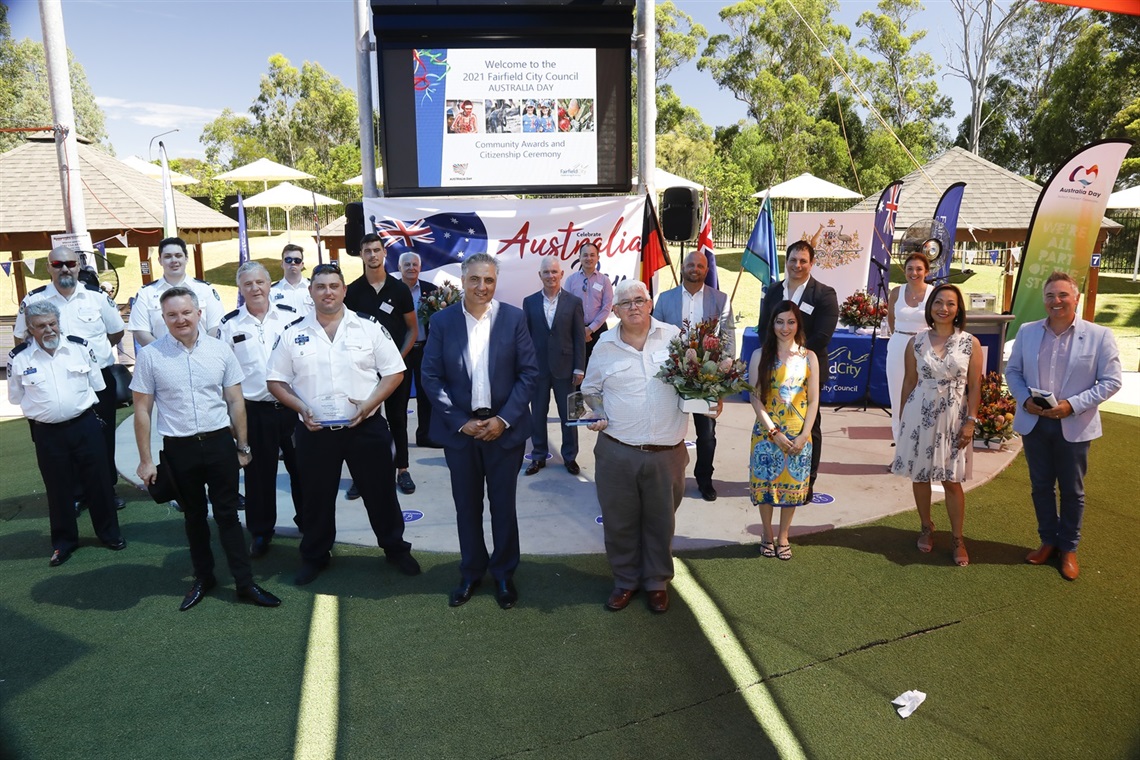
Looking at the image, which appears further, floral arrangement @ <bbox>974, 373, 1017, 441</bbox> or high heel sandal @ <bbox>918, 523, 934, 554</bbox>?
floral arrangement @ <bbox>974, 373, 1017, 441</bbox>

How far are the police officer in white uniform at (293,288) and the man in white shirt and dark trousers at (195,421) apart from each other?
155 cm

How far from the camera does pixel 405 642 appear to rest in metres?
3.93

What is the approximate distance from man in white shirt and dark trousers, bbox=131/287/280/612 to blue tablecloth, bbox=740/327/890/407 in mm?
5978

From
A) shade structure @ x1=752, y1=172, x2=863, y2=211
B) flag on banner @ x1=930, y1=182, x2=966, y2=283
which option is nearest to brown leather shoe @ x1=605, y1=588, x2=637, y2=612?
flag on banner @ x1=930, y1=182, x2=966, y2=283

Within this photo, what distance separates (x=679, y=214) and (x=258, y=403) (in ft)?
14.5

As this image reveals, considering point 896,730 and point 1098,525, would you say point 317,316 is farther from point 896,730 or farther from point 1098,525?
point 1098,525

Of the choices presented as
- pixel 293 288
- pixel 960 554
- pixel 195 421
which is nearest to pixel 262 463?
pixel 195 421

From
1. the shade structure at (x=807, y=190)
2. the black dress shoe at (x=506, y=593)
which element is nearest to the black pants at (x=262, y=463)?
the black dress shoe at (x=506, y=593)

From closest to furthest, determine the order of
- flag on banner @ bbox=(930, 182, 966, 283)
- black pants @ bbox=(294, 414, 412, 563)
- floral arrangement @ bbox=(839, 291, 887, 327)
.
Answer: black pants @ bbox=(294, 414, 412, 563) → floral arrangement @ bbox=(839, 291, 887, 327) → flag on banner @ bbox=(930, 182, 966, 283)

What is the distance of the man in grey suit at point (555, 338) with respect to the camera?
246 inches

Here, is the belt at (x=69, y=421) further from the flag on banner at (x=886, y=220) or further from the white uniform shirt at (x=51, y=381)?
the flag on banner at (x=886, y=220)

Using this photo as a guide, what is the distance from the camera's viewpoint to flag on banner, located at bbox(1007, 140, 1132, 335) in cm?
742

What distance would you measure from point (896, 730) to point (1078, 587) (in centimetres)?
200

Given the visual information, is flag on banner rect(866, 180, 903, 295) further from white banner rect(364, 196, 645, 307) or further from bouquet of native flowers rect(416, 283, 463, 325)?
bouquet of native flowers rect(416, 283, 463, 325)
